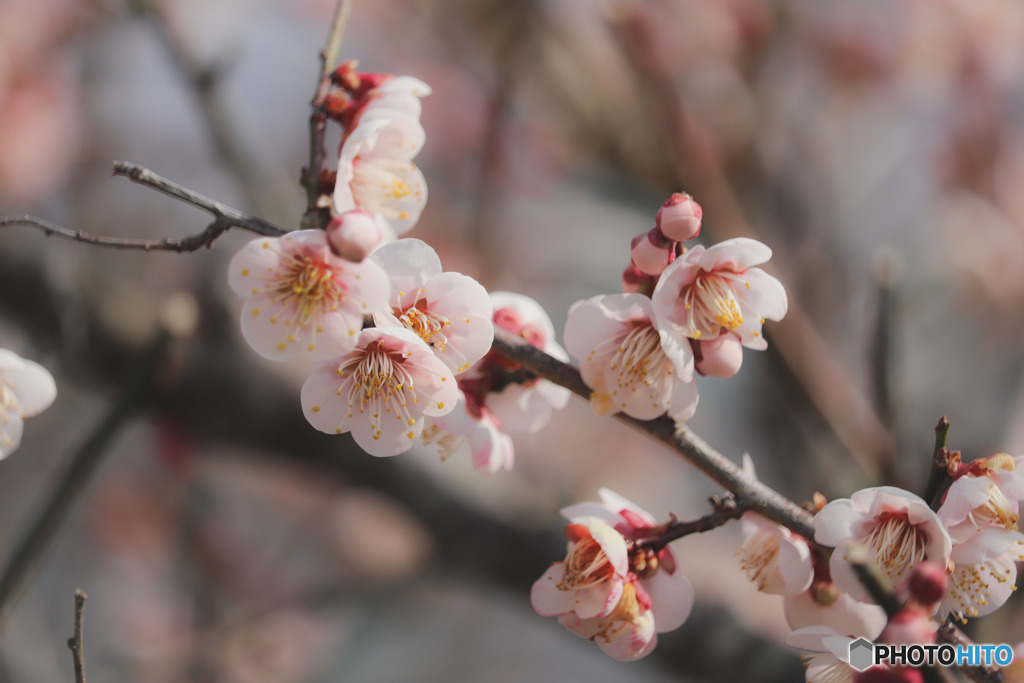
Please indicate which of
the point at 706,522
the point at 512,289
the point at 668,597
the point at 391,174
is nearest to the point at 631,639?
the point at 668,597

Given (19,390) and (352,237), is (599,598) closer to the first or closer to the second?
(352,237)

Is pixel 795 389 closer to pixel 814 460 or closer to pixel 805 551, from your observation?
pixel 814 460

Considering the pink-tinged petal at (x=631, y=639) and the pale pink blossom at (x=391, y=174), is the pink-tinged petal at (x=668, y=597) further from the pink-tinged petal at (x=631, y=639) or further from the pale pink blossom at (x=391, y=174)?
the pale pink blossom at (x=391, y=174)

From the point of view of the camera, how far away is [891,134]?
3898mm

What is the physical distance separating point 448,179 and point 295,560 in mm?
2559

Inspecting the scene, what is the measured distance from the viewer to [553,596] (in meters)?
0.88

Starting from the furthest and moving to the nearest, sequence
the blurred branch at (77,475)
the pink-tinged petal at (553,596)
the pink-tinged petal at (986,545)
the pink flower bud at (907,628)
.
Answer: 1. the blurred branch at (77,475)
2. the pink-tinged petal at (553,596)
3. the pink-tinged petal at (986,545)
4. the pink flower bud at (907,628)

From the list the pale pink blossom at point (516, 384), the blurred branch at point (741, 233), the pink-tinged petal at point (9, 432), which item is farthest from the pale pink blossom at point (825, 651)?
the blurred branch at point (741, 233)

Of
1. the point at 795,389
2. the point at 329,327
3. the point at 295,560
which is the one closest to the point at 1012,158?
the point at 795,389

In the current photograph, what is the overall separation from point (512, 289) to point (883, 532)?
283 centimetres

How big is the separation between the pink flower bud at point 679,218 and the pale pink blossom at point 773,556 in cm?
30

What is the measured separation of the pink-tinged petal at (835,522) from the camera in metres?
0.75

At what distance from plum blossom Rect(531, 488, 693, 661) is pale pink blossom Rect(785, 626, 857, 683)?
15 cm

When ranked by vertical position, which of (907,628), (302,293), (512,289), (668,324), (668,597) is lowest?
(907,628)
